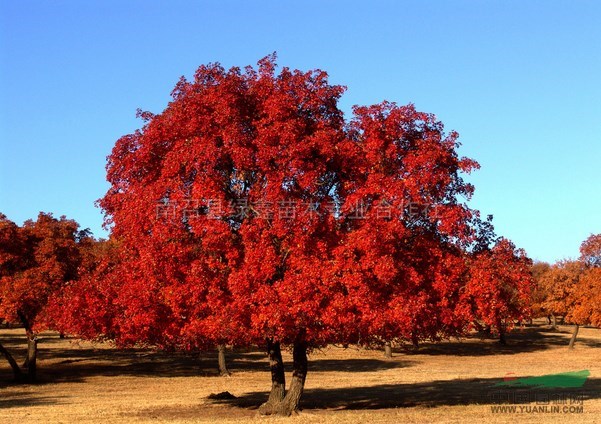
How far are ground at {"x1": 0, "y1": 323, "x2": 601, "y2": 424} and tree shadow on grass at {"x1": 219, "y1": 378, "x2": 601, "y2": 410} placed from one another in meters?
0.06

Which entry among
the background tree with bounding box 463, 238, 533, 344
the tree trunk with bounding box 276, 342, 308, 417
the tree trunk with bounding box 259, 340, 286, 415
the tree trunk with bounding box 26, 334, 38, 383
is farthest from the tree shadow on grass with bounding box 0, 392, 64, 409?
the background tree with bounding box 463, 238, 533, 344

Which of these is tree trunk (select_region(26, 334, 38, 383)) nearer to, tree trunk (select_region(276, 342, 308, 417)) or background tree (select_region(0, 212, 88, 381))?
background tree (select_region(0, 212, 88, 381))

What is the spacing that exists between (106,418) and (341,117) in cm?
1547

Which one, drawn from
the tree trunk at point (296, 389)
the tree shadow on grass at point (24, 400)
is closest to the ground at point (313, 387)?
the tree shadow on grass at point (24, 400)

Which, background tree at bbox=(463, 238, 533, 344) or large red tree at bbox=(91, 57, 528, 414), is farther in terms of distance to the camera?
background tree at bbox=(463, 238, 533, 344)

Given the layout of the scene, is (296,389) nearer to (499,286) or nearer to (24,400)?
(499,286)

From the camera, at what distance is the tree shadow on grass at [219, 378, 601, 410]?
31.8m

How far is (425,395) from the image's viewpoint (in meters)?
36.2

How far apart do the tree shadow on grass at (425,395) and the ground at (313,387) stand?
0.06m

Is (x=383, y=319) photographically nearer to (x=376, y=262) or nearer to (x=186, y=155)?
(x=376, y=262)

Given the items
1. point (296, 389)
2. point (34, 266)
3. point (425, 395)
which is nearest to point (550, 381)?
point (425, 395)

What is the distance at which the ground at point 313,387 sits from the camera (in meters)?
27.5

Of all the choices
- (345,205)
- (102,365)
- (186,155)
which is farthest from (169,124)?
(102,365)

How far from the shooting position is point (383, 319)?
22.2 m
